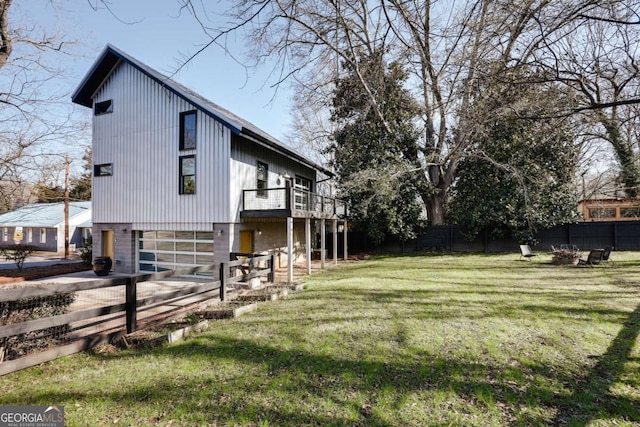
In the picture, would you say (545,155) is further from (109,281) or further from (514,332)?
(109,281)

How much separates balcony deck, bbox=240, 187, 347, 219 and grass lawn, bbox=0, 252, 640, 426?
4.84 meters

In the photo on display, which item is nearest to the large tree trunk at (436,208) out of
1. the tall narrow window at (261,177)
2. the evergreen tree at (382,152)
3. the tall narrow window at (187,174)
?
the evergreen tree at (382,152)

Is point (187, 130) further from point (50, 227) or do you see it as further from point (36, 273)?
point (50, 227)

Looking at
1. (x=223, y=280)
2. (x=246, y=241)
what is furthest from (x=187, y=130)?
(x=223, y=280)

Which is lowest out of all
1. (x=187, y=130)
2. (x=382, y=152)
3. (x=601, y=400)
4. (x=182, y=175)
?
(x=601, y=400)

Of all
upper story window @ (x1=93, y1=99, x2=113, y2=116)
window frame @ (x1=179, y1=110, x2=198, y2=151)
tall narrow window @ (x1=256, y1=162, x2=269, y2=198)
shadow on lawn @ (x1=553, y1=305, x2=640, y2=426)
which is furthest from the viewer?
upper story window @ (x1=93, y1=99, x2=113, y2=116)

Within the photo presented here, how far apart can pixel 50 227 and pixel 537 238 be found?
34083 mm

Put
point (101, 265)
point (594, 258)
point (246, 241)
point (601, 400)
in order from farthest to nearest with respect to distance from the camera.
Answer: point (101, 265) < point (246, 241) < point (594, 258) < point (601, 400)

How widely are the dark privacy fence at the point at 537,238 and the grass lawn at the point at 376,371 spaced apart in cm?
1126

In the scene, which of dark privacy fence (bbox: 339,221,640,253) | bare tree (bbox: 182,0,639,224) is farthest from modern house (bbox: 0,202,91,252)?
bare tree (bbox: 182,0,639,224)

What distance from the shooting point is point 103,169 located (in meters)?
13.7

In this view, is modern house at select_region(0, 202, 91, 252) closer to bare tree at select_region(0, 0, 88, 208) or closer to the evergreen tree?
bare tree at select_region(0, 0, 88, 208)

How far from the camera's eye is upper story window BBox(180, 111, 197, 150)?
467 inches

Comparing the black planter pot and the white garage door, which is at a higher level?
the white garage door
